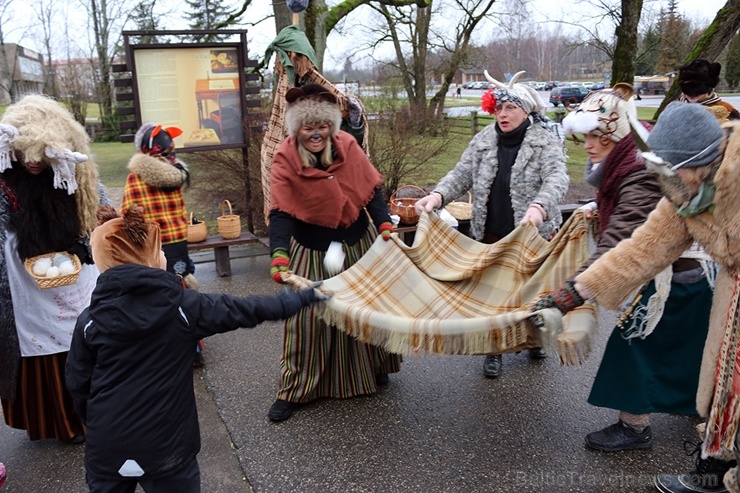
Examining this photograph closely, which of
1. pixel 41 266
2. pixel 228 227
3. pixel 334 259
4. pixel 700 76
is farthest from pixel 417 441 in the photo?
pixel 700 76

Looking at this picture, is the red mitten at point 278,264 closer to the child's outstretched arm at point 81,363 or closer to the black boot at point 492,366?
the child's outstretched arm at point 81,363

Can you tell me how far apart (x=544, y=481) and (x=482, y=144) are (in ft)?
6.21

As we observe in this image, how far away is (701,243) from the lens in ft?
6.81

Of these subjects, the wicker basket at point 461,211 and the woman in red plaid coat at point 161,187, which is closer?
the woman in red plaid coat at point 161,187

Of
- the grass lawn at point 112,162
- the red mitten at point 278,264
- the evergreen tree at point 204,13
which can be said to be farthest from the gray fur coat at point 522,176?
the evergreen tree at point 204,13

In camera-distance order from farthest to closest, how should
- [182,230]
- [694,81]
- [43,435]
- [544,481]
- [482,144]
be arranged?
[694,81] → [182,230] → [482,144] → [43,435] → [544,481]

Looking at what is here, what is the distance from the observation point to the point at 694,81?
4695mm

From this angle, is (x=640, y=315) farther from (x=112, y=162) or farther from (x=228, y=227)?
(x=112, y=162)

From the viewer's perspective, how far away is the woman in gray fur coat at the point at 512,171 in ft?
10.8

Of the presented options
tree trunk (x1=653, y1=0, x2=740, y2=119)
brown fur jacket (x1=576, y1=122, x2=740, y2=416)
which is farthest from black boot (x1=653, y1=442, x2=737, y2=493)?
tree trunk (x1=653, y1=0, x2=740, y2=119)

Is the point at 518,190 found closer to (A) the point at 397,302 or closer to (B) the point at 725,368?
(A) the point at 397,302

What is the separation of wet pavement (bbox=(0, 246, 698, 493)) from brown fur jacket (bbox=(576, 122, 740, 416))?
849 mm

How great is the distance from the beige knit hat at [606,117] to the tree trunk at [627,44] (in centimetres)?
810

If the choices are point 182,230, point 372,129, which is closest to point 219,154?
point 372,129
